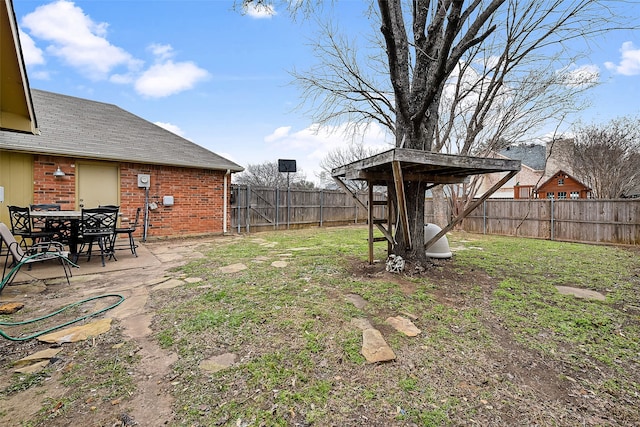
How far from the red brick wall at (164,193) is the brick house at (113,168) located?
0.05 feet

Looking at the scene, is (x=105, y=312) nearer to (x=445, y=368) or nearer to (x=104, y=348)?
(x=104, y=348)

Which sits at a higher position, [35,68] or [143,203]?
[35,68]

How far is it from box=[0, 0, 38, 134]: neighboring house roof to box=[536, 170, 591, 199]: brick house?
25.6 metres

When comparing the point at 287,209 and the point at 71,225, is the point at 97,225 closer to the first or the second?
the point at 71,225

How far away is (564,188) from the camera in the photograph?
789 inches

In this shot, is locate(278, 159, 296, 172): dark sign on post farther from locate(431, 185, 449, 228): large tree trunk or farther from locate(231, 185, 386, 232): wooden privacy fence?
locate(431, 185, 449, 228): large tree trunk

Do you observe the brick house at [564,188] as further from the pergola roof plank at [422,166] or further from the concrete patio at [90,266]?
the concrete patio at [90,266]

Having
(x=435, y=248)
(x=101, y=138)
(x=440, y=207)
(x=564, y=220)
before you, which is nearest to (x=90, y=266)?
(x=101, y=138)

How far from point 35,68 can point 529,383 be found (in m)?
13.9

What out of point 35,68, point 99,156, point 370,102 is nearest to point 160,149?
point 99,156

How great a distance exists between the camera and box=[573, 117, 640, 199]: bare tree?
1453 cm

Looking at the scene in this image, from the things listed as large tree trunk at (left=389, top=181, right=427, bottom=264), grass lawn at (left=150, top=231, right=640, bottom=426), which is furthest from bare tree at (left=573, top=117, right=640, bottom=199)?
large tree trunk at (left=389, top=181, right=427, bottom=264)

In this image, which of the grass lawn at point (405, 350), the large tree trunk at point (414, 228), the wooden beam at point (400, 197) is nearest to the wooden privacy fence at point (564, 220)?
the grass lawn at point (405, 350)

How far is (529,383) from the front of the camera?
196 centimetres
